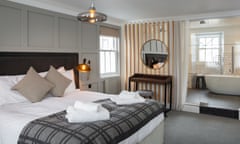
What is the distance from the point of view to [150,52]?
5.75 meters

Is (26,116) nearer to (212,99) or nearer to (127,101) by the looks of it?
(127,101)

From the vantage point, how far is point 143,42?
5.80m

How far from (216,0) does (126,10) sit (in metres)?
1.89

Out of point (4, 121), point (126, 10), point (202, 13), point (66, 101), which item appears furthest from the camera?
point (202, 13)

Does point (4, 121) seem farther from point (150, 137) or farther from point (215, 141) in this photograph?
point (215, 141)

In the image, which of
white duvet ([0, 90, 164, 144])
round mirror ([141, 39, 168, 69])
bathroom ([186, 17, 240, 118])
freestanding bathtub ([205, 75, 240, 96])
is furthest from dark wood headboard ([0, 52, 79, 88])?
freestanding bathtub ([205, 75, 240, 96])

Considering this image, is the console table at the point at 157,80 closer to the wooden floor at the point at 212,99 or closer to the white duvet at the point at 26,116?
the wooden floor at the point at 212,99

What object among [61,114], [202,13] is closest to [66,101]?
[61,114]

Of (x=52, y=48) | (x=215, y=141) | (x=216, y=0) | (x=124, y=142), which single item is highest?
(x=216, y=0)

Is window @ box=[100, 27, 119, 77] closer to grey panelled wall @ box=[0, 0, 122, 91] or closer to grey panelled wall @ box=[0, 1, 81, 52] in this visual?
grey panelled wall @ box=[0, 0, 122, 91]

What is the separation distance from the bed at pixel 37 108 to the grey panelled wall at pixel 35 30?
0.16 m

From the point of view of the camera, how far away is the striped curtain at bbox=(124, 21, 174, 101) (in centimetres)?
543

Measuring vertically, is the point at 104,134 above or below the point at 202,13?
below

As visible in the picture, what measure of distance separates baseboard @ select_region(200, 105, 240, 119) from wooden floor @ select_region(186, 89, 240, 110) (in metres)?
0.19
